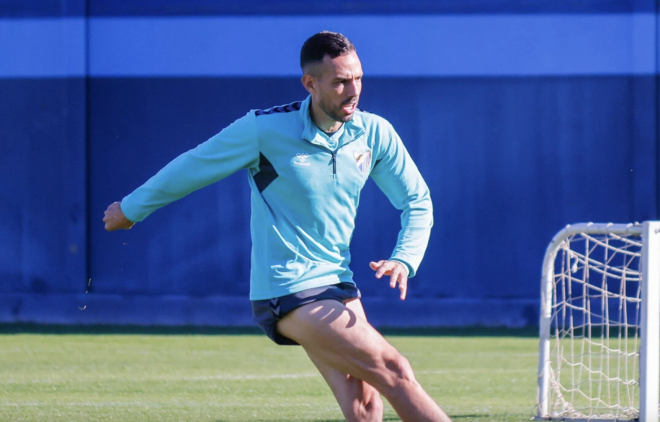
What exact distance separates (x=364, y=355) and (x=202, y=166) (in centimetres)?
99

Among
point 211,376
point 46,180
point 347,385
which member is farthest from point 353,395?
point 46,180

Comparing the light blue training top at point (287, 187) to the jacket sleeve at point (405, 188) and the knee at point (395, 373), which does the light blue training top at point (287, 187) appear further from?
the knee at point (395, 373)

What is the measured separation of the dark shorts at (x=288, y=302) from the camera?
4.00 metres

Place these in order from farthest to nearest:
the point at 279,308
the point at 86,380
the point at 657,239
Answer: the point at 86,380, the point at 657,239, the point at 279,308

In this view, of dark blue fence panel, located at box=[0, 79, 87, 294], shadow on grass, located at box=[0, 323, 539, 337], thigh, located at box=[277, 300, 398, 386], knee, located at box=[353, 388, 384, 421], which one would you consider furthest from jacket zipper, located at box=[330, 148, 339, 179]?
dark blue fence panel, located at box=[0, 79, 87, 294]

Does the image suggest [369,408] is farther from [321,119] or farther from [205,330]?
[205,330]

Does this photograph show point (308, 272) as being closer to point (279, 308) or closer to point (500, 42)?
point (279, 308)

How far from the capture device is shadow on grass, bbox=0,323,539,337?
12609mm

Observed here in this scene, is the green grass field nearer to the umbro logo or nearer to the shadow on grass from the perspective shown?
the shadow on grass

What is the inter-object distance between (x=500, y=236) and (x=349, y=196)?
9709 mm

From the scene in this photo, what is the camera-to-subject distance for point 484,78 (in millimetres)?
13547

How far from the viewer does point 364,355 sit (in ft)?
12.6

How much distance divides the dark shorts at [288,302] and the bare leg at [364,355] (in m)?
0.05

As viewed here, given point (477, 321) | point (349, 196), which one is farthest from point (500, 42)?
point (349, 196)
